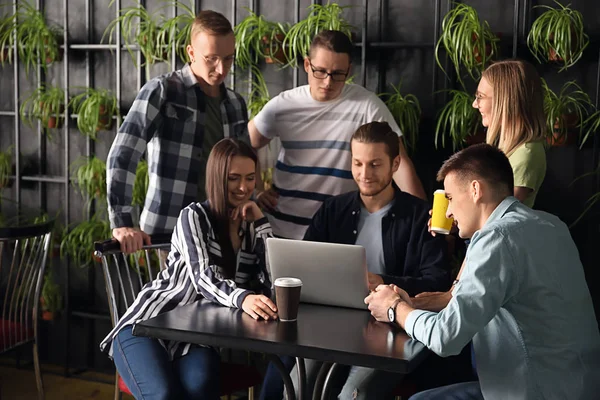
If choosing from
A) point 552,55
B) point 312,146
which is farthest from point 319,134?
point 552,55

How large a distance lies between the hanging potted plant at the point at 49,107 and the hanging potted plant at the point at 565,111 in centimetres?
247

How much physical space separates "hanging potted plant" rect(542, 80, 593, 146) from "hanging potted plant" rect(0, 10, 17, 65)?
2.75m

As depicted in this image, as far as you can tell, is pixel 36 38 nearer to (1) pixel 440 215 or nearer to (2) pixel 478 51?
(2) pixel 478 51

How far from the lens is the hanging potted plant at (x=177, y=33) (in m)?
3.87

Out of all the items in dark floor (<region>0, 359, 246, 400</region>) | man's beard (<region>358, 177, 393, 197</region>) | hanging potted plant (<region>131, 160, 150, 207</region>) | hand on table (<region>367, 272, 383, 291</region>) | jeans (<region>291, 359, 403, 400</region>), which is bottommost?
dark floor (<region>0, 359, 246, 400</region>)

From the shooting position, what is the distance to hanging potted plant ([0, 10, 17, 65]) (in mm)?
4262

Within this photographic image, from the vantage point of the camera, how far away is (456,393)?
220 cm

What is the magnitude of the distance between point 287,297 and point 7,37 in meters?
2.91

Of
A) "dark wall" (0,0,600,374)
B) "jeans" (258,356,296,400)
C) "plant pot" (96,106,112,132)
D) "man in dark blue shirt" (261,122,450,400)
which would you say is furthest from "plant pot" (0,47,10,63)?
"jeans" (258,356,296,400)

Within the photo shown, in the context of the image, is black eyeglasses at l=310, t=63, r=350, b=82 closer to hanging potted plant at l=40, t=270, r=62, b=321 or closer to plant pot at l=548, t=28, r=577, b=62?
plant pot at l=548, t=28, r=577, b=62

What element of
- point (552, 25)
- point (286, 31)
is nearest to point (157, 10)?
point (286, 31)

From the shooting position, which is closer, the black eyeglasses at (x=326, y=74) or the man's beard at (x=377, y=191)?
the man's beard at (x=377, y=191)

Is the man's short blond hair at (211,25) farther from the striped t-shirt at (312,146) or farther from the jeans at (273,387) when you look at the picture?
the jeans at (273,387)

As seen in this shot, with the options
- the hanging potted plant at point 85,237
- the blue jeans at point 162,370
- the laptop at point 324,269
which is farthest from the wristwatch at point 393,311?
the hanging potted plant at point 85,237
